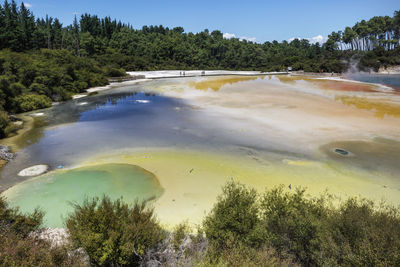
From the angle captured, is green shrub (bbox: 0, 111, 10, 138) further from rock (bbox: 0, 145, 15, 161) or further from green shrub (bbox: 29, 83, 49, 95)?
green shrub (bbox: 29, 83, 49, 95)

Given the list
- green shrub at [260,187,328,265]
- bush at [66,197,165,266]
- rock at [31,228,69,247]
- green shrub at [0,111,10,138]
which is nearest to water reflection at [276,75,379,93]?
→ green shrub at [260,187,328,265]

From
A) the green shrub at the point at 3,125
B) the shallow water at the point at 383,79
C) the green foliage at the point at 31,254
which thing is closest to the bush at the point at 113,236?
the green foliage at the point at 31,254

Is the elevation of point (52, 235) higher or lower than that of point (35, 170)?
lower

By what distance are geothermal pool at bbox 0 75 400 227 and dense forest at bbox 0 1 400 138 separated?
7.24m

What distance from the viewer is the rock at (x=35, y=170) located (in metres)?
13.8

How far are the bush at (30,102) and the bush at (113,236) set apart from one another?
26.8 meters

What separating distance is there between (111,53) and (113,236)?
8516 centimetres

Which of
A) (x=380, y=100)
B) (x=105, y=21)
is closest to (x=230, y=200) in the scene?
→ (x=380, y=100)

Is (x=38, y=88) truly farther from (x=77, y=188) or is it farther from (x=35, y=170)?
(x=77, y=188)

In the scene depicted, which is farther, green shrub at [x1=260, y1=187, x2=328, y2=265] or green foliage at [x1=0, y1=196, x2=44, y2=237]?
green foliage at [x1=0, y1=196, x2=44, y2=237]

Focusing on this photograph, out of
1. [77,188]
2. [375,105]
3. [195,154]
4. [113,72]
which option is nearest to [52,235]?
[77,188]

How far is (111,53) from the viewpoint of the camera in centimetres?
8219

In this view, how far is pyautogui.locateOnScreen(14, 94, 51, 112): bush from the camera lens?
28250mm

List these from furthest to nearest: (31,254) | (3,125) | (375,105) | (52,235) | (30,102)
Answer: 1. (375,105)
2. (30,102)
3. (3,125)
4. (52,235)
5. (31,254)
